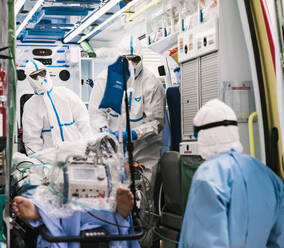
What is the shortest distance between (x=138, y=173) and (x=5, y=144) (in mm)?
1418

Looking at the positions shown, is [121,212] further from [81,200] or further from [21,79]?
[21,79]

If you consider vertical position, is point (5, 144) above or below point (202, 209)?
above

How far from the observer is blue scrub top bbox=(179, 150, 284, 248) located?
2.63 metres

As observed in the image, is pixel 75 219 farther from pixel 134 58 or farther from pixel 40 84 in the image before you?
pixel 40 84

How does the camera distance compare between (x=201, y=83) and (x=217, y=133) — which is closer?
(x=217, y=133)

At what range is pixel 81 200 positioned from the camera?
3180mm

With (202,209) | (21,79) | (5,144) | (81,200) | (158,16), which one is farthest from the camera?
(21,79)

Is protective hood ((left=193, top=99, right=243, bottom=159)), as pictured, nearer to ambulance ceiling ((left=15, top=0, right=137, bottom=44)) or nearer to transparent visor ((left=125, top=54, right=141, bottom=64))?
transparent visor ((left=125, top=54, right=141, bottom=64))

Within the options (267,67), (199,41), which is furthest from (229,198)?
(199,41)

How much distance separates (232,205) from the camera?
2.70 metres

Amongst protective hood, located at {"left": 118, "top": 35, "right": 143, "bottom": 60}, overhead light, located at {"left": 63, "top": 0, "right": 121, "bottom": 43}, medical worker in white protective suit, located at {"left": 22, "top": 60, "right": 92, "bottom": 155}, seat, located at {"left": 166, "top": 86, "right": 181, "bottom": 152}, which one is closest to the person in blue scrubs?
seat, located at {"left": 166, "top": 86, "right": 181, "bottom": 152}

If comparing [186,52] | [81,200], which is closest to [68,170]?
[81,200]

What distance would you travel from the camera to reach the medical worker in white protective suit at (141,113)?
5133 millimetres

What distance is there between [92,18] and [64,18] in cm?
67
